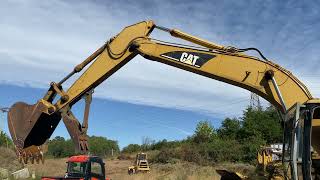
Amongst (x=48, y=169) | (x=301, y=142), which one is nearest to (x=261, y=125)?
(x=48, y=169)

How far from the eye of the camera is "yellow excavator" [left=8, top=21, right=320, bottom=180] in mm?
10484

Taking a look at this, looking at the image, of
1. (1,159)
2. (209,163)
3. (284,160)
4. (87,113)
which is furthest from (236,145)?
(284,160)

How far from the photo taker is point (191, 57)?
11828 mm

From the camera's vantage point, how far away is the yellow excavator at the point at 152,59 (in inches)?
413

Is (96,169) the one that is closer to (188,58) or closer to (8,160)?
(188,58)

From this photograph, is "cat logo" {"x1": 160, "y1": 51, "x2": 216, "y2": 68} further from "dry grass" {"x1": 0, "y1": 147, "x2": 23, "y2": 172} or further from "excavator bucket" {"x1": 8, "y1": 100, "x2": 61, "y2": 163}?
"dry grass" {"x1": 0, "y1": 147, "x2": 23, "y2": 172}

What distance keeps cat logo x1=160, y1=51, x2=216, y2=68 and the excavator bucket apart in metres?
3.44

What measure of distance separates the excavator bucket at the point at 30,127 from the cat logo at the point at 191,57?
344 centimetres

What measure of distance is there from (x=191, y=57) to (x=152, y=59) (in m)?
1.17

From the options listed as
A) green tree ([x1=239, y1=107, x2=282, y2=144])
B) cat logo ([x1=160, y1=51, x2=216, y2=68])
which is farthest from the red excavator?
green tree ([x1=239, y1=107, x2=282, y2=144])

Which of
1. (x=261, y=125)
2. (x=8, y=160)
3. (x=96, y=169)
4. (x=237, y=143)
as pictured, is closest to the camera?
(x=96, y=169)

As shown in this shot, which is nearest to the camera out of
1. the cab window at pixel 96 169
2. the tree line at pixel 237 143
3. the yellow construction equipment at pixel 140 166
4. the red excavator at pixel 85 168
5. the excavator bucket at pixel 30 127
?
the excavator bucket at pixel 30 127

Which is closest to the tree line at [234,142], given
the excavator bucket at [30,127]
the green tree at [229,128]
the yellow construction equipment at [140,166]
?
the green tree at [229,128]

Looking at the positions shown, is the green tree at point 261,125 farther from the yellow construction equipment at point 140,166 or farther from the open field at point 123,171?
the yellow construction equipment at point 140,166
